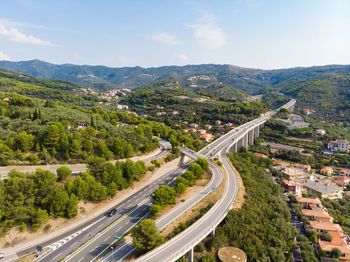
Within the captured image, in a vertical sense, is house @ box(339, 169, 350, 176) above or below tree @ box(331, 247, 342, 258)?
→ above

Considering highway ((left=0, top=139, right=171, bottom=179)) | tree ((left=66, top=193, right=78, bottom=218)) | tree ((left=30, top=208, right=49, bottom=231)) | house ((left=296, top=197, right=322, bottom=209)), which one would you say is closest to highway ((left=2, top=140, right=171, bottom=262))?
tree ((left=66, top=193, right=78, bottom=218))

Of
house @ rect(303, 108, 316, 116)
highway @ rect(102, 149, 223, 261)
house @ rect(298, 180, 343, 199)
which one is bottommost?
house @ rect(298, 180, 343, 199)

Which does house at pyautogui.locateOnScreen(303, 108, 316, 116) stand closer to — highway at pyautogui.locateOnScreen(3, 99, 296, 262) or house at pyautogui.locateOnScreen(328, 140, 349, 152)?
house at pyautogui.locateOnScreen(328, 140, 349, 152)

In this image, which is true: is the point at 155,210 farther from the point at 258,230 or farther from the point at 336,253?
the point at 336,253

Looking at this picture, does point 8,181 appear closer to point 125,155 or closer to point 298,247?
point 125,155

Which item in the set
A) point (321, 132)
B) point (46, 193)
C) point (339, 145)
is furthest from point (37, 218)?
point (321, 132)

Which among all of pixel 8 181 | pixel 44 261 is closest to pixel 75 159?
pixel 8 181
